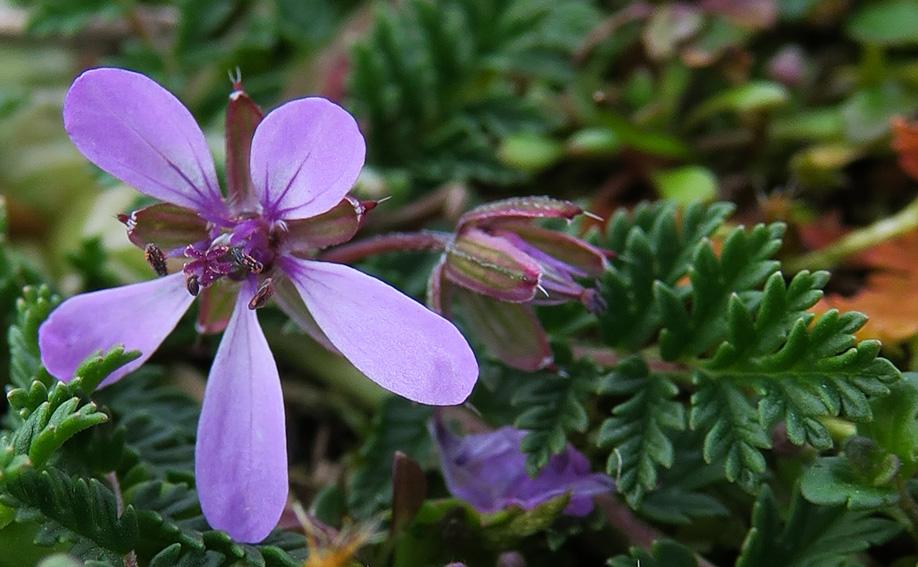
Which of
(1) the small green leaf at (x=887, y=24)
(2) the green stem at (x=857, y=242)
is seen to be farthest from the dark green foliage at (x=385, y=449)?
(1) the small green leaf at (x=887, y=24)

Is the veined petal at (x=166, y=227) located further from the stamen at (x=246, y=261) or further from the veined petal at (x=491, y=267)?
the veined petal at (x=491, y=267)

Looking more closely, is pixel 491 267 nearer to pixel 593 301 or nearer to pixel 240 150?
pixel 593 301

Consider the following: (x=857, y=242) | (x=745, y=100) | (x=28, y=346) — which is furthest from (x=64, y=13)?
(x=857, y=242)

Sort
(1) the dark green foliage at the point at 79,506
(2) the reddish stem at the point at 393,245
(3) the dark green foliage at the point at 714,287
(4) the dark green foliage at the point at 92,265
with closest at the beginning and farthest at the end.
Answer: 1. (1) the dark green foliage at the point at 79,506
2. (3) the dark green foliage at the point at 714,287
3. (2) the reddish stem at the point at 393,245
4. (4) the dark green foliage at the point at 92,265

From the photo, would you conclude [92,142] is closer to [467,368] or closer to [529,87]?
[467,368]

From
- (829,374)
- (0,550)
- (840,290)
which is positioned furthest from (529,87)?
(0,550)
